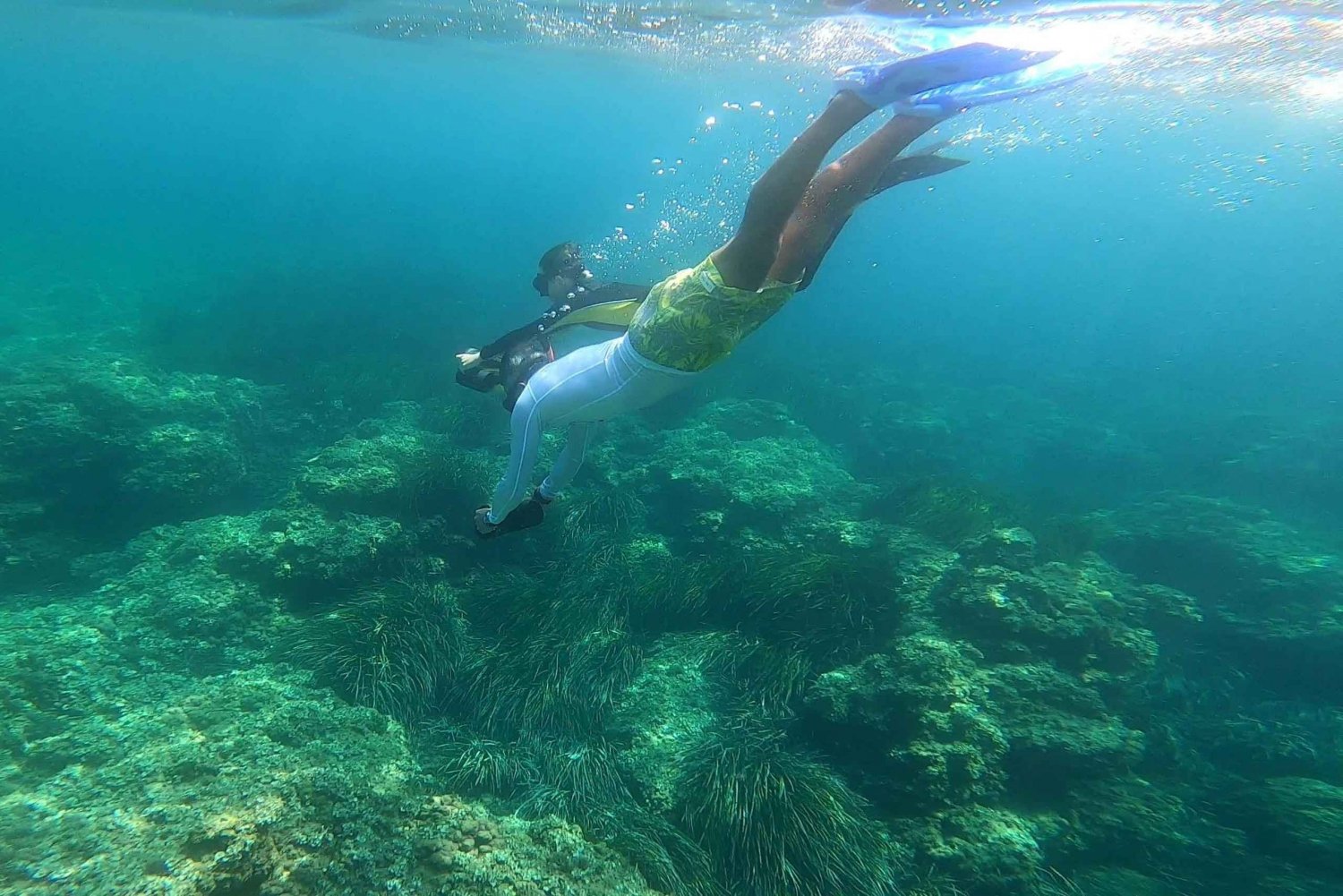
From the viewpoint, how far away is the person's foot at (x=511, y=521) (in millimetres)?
4691

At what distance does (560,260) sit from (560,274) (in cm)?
11

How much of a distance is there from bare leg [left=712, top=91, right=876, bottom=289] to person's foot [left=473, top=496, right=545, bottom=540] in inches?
108

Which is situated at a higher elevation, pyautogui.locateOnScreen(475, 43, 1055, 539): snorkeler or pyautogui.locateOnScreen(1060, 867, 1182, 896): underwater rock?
pyautogui.locateOnScreen(475, 43, 1055, 539): snorkeler

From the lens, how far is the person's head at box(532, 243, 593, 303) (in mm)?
4879

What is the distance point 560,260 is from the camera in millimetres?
4895

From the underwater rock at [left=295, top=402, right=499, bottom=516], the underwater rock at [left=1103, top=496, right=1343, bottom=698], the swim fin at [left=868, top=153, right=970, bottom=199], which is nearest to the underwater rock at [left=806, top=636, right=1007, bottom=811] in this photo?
the swim fin at [left=868, top=153, right=970, bottom=199]

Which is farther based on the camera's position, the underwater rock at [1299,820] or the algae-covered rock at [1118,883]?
the underwater rock at [1299,820]

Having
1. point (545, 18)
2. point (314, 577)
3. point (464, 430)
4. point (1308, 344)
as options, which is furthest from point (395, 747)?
point (1308, 344)

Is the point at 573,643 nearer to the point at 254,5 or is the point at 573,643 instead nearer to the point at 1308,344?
the point at 254,5

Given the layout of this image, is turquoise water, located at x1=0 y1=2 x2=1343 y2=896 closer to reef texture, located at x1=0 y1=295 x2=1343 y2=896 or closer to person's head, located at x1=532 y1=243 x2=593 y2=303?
reef texture, located at x1=0 y1=295 x2=1343 y2=896

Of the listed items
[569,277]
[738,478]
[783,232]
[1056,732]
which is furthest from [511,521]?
[738,478]

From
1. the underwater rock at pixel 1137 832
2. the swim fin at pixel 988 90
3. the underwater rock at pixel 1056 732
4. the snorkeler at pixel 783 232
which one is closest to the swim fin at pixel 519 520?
the snorkeler at pixel 783 232

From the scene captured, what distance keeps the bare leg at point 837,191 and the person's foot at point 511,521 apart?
277cm

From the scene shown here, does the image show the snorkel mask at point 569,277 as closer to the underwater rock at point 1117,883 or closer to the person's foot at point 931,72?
the person's foot at point 931,72
